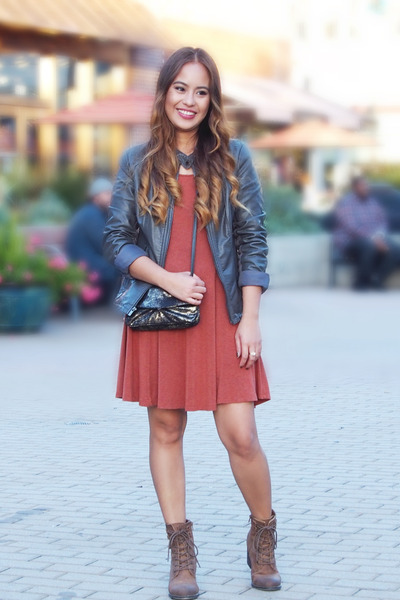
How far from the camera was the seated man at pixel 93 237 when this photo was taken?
1344 cm

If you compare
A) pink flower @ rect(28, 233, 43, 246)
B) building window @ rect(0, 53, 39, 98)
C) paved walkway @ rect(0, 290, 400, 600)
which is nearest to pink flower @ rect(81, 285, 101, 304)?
pink flower @ rect(28, 233, 43, 246)

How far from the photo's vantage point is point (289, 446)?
22.8 ft

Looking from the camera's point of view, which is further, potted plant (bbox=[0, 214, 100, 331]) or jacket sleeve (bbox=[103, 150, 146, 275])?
potted plant (bbox=[0, 214, 100, 331])

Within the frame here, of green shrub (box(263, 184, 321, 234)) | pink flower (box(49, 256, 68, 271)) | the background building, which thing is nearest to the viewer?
pink flower (box(49, 256, 68, 271))

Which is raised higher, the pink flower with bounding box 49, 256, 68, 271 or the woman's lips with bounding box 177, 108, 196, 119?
the woman's lips with bounding box 177, 108, 196, 119

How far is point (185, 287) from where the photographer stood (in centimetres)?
427

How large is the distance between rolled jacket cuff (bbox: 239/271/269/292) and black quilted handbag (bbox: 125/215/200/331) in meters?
0.18

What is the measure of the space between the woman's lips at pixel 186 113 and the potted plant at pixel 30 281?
7.66m

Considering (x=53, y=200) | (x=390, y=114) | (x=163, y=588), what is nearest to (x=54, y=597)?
(x=163, y=588)

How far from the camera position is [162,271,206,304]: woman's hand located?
4.27 meters

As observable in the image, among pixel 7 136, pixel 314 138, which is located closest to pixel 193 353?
pixel 7 136

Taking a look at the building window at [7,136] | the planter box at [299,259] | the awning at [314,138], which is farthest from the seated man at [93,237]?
the awning at [314,138]

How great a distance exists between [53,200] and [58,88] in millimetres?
5946

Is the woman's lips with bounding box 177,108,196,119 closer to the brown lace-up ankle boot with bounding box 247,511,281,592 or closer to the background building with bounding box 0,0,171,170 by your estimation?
the brown lace-up ankle boot with bounding box 247,511,281,592
